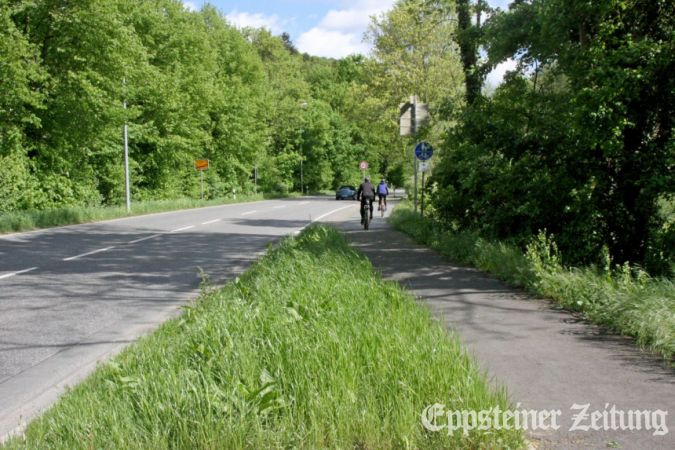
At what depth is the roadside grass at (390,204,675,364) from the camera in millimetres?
5590

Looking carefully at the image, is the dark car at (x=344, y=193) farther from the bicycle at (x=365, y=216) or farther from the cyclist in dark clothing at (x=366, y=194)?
the bicycle at (x=365, y=216)

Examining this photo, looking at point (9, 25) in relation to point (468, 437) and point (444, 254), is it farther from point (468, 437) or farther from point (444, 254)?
point (468, 437)

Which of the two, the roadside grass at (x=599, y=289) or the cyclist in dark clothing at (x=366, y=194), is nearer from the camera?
the roadside grass at (x=599, y=289)

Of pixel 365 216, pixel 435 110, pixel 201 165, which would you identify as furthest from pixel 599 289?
pixel 201 165

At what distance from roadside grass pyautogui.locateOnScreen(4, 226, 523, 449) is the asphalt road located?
0.66 m

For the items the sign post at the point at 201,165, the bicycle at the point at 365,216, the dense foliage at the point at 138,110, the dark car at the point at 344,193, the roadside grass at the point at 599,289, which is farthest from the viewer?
the dark car at the point at 344,193

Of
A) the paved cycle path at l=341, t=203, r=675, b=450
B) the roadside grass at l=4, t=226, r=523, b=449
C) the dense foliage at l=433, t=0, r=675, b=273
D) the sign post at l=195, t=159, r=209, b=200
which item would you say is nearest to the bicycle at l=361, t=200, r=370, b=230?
the dense foliage at l=433, t=0, r=675, b=273

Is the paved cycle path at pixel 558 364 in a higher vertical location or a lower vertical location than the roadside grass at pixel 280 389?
lower

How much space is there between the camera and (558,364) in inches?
194

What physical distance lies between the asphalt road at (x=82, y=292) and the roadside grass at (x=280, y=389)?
66 cm

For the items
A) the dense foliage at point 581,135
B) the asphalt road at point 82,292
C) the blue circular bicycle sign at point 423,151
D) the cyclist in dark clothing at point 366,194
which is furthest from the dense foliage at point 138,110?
the dense foliage at point 581,135

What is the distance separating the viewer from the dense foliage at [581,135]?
8.51 m

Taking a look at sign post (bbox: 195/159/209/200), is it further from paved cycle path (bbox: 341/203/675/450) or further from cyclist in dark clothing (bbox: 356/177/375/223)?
paved cycle path (bbox: 341/203/675/450)

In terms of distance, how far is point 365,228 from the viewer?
19938mm
